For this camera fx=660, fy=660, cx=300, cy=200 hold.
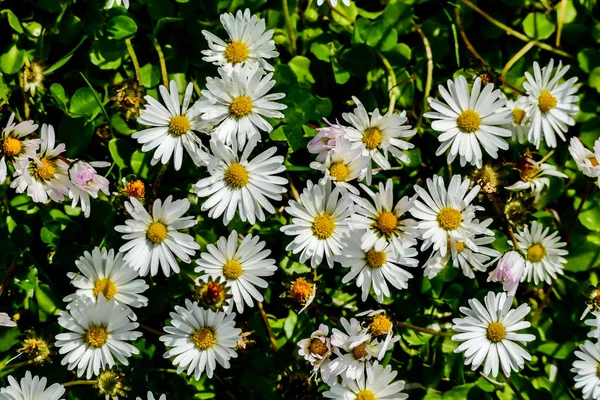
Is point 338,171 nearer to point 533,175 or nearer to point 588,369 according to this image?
point 533,175

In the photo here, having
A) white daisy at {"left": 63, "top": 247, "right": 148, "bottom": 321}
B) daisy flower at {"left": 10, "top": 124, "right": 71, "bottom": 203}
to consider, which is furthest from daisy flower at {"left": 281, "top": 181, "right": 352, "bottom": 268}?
daisy flower at {"left": 10, "top": 124, "right": 71, "bottom": 203}

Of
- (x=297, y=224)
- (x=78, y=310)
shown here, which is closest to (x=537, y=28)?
(x=297, y=224)

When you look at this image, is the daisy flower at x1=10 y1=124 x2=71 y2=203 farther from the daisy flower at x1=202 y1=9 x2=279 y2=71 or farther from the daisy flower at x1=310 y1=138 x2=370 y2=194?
the daisy flower at x1=310 y1=138 x2=370 y2=194

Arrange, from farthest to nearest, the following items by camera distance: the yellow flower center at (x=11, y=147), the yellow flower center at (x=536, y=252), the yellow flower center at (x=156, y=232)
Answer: the yellow flower center at (x=536, y=252) < the yellow flower center at (x=156, y=232) < the yellow flower center at (x=11, y=147)

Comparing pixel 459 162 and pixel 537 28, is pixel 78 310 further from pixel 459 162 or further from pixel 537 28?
pixel 537 28

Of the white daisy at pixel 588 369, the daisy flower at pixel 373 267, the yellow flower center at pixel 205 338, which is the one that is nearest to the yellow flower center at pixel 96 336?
the yellow flower center at pixel 205 338

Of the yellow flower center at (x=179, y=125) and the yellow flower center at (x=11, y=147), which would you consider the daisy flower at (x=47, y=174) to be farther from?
the yellow flower center at (x=179, y=125)
